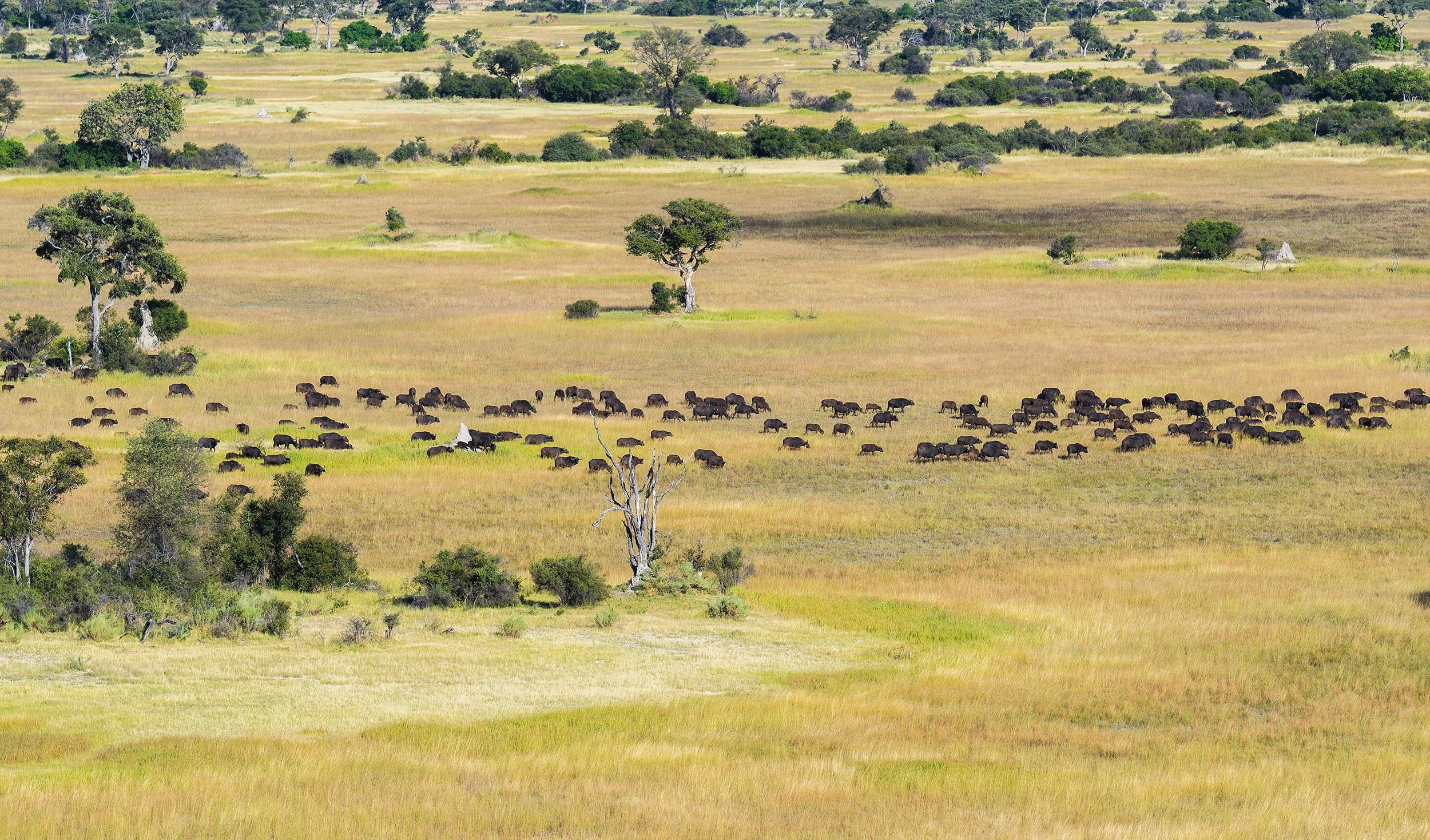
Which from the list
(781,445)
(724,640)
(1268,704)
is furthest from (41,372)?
(1268,704)

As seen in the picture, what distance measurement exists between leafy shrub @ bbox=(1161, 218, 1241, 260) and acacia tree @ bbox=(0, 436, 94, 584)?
6384cm

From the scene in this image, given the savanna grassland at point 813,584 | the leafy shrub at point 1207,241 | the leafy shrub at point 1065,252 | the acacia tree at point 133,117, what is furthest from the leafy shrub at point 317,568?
the acacia tree at point 133,117

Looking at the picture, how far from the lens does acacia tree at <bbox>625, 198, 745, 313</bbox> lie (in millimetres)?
64438

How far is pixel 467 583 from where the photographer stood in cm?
2556

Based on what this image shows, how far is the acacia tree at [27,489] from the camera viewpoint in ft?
Result: 83.5

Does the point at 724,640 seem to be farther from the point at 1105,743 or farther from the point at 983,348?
the point at 983,348

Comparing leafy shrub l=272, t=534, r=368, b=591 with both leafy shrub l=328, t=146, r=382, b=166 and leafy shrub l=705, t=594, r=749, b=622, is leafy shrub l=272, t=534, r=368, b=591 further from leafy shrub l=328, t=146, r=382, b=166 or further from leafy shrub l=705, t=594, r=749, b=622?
leafy shrub l=328, t=146, r=382, b=166

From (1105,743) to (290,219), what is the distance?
91411 millimetres

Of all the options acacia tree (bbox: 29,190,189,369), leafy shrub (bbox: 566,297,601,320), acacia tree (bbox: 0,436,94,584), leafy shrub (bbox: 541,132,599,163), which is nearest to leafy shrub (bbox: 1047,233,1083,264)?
leafy shrub (bbox: 566,297,601,320)

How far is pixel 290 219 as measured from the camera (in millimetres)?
101938

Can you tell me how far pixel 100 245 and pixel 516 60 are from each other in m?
142

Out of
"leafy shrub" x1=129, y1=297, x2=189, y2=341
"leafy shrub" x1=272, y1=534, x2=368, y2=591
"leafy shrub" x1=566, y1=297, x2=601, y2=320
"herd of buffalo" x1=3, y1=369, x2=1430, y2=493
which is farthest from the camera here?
"leafy shrub" x1=566, y1=297, x2=601, y2=320

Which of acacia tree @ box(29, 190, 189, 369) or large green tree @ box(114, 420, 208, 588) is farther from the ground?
acacia tree @ box(29, 190, 189, 369)

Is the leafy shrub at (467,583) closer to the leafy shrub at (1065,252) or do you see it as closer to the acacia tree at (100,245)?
the acacia tree at (100,245)
